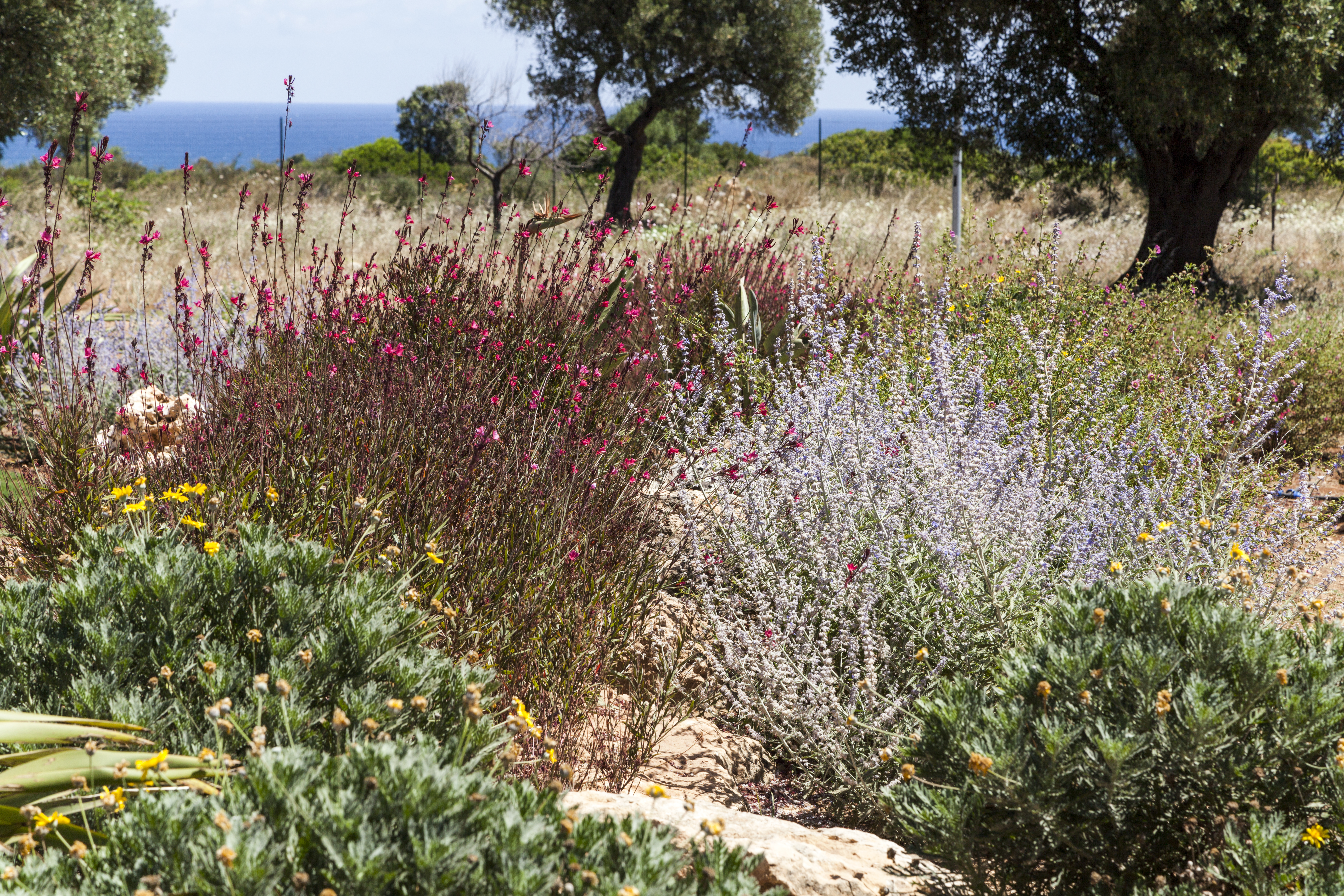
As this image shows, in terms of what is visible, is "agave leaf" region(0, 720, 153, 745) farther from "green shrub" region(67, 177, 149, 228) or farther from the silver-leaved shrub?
"green shrub" region(67, 177, 149, 228)

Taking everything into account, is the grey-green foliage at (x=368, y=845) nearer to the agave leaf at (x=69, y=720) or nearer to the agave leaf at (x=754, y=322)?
the agave leaf at (x=69, y=720)

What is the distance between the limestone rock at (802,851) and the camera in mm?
1992

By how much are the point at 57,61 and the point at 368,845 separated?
15615 mm

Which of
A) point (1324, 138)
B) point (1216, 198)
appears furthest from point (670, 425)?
point (1324, 138)

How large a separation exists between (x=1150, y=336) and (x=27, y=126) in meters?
15.6

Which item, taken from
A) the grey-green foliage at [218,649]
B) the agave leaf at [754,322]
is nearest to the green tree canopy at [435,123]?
the agave leaf at [754,322]

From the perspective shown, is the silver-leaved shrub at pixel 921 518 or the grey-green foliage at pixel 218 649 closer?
the grey-green foliage at pixel 218 649

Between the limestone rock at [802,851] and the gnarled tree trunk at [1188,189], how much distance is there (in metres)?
10.9

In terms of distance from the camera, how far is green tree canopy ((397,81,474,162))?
70.7 feet

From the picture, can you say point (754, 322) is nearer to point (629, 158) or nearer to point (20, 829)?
point (20, 829)

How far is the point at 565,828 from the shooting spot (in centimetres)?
150

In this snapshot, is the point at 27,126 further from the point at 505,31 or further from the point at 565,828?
the point at 565,828

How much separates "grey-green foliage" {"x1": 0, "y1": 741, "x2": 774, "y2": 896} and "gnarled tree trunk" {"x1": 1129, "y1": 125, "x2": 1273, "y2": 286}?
1174 cm

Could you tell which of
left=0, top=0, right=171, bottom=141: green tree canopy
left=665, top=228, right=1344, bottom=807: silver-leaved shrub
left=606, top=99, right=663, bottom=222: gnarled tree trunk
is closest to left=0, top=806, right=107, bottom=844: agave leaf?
left=665, top=228, right=1344, bottom=807: silver-leaved shrub
